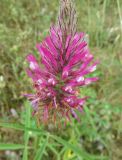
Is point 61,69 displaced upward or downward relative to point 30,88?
downward

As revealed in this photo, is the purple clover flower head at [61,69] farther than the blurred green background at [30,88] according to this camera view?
No

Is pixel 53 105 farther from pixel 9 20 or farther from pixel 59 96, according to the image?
pixel 9 20

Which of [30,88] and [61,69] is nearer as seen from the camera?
[61,69]

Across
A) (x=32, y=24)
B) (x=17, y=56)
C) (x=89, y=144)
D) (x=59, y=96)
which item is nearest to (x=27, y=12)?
(x=32, y=24)

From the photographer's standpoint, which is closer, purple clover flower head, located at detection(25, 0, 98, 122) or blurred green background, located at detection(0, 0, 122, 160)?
purple clover flower head, located at detection(25, 0, 98, 122)
